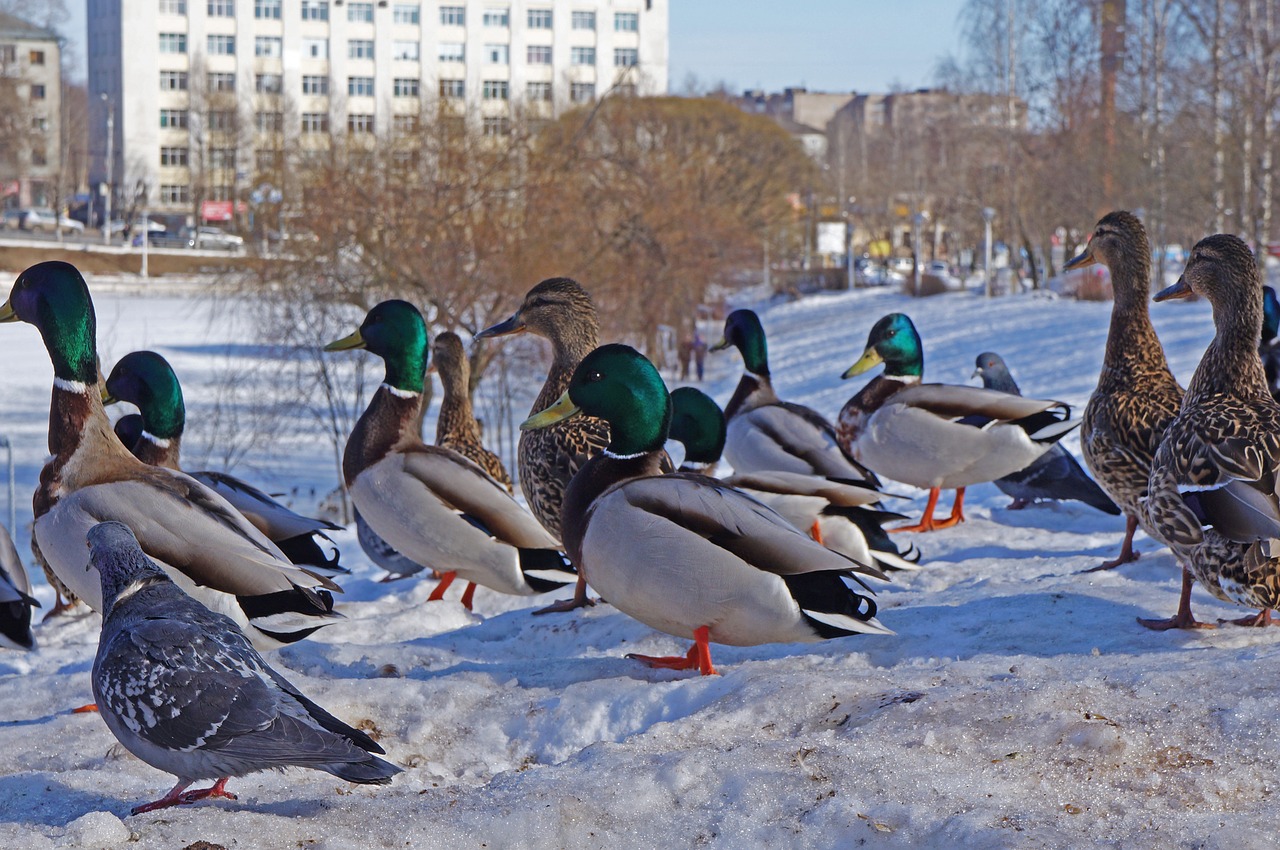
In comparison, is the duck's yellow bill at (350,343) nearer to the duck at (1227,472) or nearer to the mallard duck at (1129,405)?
the mallard duck at (1129,405)

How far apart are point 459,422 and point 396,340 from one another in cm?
88

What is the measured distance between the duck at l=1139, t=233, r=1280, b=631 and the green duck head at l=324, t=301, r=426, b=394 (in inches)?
128

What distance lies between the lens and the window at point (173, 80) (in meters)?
81.8

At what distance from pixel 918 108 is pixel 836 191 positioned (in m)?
11.8

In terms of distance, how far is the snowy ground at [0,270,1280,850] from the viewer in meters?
2.97

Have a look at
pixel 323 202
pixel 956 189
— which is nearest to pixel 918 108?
pixel 956 189

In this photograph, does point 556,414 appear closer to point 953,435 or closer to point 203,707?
point 203,707

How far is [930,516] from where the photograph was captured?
7941mm

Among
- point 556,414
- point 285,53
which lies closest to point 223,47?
point 285,53

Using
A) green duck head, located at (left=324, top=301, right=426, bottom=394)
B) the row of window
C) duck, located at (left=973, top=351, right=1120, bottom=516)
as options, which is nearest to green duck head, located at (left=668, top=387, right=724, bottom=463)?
green duck head, located at (left=324, top=301, right=426, bottom=394)

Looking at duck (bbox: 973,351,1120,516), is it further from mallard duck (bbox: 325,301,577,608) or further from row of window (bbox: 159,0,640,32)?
row of window (bbox: 159,0,640,32)

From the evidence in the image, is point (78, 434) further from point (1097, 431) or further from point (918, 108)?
point (918, 108)

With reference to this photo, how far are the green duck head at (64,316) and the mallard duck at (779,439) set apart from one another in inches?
117

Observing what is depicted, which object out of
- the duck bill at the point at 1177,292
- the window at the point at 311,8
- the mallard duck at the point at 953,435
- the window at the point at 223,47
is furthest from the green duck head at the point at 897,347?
the window at the point at 223,47
